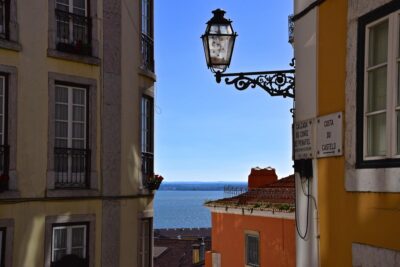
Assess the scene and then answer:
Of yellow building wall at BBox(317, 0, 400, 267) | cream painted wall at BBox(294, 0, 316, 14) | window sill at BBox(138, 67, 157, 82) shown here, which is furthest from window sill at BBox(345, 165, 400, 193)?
window sill at BBox(138, 67, 157, 82)

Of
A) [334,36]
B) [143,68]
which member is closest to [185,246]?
[143,68]

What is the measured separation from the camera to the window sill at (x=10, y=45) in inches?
543

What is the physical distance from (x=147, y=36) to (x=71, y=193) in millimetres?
5056

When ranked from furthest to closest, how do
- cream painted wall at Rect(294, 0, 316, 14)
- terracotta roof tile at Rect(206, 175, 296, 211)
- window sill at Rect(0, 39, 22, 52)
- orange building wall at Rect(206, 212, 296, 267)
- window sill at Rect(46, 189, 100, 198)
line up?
terracotta roof tile at Rect(206, 175, 296, 211), orange building wall at Rect(206, 212, 296, 267), window sill at Rect(46, 189, 100, 198), window sill at Rect(0, 39, 22, 52), cream painted wall at Rect(294, 0, 316, 14)

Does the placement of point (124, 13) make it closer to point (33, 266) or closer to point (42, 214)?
point (42, 214)

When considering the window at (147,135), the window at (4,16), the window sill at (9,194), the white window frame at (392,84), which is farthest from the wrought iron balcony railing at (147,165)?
the white window frame at (392,84)

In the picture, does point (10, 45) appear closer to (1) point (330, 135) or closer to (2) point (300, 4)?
(2) point (300, 4)

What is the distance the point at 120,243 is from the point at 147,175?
2.30 m

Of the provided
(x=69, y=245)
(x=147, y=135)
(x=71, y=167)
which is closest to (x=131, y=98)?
(x=147, y=135)

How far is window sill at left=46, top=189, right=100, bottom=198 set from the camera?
48.0ft

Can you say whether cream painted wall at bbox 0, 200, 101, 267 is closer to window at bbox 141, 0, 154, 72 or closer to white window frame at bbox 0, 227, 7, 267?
white window frame at bbox 0, 227, 7, 267

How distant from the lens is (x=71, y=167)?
15141 millimetres

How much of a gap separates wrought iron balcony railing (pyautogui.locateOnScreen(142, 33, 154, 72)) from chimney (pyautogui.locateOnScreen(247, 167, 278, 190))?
5214mm

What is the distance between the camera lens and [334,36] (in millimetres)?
6805
